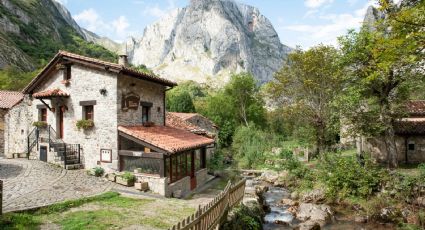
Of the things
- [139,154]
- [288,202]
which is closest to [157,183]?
[139,154]

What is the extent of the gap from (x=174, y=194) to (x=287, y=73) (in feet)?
62.9

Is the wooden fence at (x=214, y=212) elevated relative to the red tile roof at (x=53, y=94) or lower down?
lower down

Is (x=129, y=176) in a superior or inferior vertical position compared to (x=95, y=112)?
inferior

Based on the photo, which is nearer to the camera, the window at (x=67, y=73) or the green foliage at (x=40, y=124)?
the window at (x=67, y=73)

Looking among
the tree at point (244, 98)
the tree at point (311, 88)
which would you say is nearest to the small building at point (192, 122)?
the tree at point (311, 88)

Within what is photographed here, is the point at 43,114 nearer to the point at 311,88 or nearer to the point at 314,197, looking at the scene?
the point at 314,197

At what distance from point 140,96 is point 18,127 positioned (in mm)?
10237

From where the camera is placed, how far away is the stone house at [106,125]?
1523 cm

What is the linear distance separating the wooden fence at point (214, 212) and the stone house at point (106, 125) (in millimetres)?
3737

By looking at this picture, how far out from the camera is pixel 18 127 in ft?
70.4

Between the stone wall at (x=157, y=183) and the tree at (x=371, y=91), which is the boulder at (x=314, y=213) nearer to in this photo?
the stone wall at (x=157, y=183)

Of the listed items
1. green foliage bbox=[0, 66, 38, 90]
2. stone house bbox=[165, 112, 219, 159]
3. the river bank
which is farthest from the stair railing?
green foliage bbox=[0, 66, 38, 90]

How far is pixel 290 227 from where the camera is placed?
14.7m

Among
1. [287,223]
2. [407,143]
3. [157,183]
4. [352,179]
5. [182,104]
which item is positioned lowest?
[287,223]
